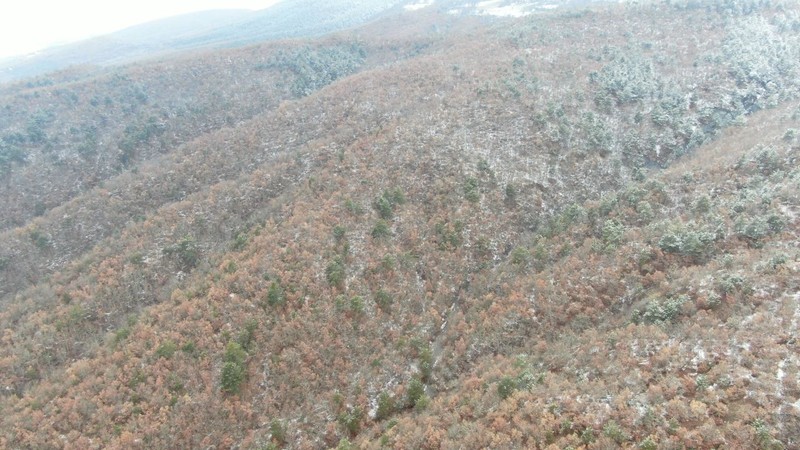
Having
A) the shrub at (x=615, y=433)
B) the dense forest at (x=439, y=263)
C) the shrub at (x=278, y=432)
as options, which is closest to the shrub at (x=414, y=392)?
the dense forest at (x=439, y=263)

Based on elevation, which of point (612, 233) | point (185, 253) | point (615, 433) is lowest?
point (615, 433)

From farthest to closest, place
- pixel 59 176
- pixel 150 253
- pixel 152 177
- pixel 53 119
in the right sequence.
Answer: pixel 53 119, pixel 59 176, pixel 152 177, pixel 150 253

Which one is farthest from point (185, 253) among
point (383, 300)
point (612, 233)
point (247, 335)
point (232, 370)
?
point (612, 233)

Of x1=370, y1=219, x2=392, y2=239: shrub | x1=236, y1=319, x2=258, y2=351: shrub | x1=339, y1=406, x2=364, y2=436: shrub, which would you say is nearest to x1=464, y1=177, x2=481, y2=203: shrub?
x1=370, y1=219, x2=392, y2=239: shrub

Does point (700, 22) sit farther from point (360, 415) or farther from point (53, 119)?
point (53, 119)

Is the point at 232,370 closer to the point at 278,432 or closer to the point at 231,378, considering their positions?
the point at 231,378

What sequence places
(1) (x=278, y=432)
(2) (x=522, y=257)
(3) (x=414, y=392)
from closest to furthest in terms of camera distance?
(1) (x=278, y=432), (3) (x=414, y=392), (2) (x=522, y=257)

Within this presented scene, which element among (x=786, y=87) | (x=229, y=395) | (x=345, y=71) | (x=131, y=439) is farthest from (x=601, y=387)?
(x=345, y=71)

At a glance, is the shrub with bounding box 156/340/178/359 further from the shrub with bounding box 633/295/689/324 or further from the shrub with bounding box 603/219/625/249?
the shrub with bounding box 603/219/625/249
